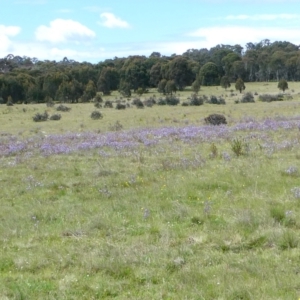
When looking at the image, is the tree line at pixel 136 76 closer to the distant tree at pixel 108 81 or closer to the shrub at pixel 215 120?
the distant tree at pixel 108 81

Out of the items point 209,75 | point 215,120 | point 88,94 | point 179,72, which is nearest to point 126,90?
point 88,94

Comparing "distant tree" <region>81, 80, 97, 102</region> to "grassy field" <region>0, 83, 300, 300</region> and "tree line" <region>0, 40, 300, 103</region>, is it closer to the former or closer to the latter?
"tree line" <region>0, 40, 300, 103</region>

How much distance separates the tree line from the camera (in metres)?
71.1

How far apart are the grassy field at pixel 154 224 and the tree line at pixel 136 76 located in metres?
51.2

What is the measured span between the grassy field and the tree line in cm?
5124

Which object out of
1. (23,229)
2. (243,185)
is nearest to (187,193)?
(243,185)

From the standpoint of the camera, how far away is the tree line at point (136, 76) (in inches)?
2800

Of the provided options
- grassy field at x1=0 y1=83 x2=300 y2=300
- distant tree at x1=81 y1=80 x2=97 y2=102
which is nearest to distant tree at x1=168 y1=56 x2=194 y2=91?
distant tree at x1=81 y1=80 x2=97 y2=102

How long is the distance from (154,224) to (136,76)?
255 feet

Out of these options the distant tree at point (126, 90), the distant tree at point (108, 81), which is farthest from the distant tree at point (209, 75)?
the distant tree at point (126, 90)

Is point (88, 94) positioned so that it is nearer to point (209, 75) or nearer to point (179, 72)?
point (179, 72)

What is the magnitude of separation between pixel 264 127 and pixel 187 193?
45.0 ft

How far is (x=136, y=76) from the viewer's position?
85875 mm

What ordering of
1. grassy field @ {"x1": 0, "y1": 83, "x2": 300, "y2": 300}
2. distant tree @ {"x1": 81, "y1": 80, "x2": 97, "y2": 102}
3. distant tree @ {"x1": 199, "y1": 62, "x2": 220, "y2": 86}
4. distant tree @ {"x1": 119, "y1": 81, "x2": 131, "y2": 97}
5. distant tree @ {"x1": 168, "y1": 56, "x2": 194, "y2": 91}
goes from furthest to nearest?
distant tree @ {"x1": 199, "y1": 62, "x2": 220, "y2": 86} < distant tree @ {"x1": 168, "y1": 56, "x2": 194, "y2": 91} < distant tree @ {"x1": 119, "y1": 81, "x2": 131, "y2": 97} < distant tree @ {"x1": 81, "y1": 80, "x2": 97, "y2": 102} < grassy field @ {"x1": 0, "y1": 83, "x2": 300, "y2": 300}
